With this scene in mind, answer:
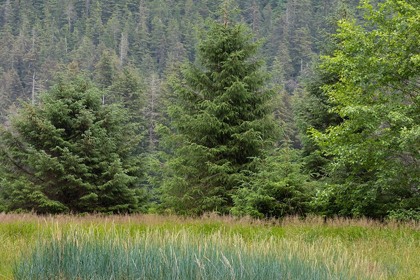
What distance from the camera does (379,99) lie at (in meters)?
12.3

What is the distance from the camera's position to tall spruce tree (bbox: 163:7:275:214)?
43.8 feet

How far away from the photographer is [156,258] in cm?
366

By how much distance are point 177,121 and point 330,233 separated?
27.0 ft

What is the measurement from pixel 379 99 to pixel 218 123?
5386 mm

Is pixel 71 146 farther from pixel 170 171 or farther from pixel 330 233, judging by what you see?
pixel 330 233

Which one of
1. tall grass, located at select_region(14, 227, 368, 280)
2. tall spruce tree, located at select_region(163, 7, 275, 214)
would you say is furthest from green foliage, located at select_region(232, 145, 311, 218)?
tall grass, located at select_region(14, 227, 368, 280)

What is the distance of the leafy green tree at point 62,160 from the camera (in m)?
15.2

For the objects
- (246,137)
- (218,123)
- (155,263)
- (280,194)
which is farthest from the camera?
(218,123)

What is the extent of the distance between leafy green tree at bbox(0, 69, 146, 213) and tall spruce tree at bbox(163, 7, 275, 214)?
3483 millimetres

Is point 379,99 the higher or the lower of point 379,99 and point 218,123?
the higher

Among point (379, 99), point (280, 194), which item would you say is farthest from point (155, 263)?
point (379, 99)

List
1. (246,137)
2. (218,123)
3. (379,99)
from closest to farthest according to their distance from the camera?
(379,99), (246,137), (218,123)

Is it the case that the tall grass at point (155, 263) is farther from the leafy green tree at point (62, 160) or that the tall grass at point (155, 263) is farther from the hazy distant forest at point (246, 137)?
the leafy green tree at point (62, 160)

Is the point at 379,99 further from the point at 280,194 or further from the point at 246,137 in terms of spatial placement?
the point at 280,194
